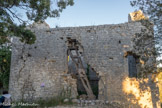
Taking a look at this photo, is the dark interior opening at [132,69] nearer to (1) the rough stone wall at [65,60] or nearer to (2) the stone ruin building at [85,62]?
(2) the stone ruin building at [85,62]

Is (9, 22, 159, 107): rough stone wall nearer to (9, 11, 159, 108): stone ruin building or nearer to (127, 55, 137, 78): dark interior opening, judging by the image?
(9, 11, 159, 108): stone ruin building

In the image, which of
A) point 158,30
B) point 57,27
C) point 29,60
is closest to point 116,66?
point 158,30

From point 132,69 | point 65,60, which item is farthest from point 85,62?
point 132,69

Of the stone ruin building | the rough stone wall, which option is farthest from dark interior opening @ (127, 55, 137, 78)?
the rough stone wall

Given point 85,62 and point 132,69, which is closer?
point 85,62

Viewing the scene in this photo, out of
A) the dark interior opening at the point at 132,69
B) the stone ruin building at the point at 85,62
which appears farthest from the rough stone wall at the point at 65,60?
the dark interior opening at the point at 132,69

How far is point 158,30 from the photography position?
22.9ft

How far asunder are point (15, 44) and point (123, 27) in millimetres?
6484

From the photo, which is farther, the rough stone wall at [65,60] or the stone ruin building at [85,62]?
the rough stone wall at [65,60]

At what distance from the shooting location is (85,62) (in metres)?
9.70

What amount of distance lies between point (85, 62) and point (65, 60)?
116 cm

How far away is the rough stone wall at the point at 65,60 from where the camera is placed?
30.6 feet

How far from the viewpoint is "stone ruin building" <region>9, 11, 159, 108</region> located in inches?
358

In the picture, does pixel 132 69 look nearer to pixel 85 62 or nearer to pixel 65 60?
pixel 85 62
